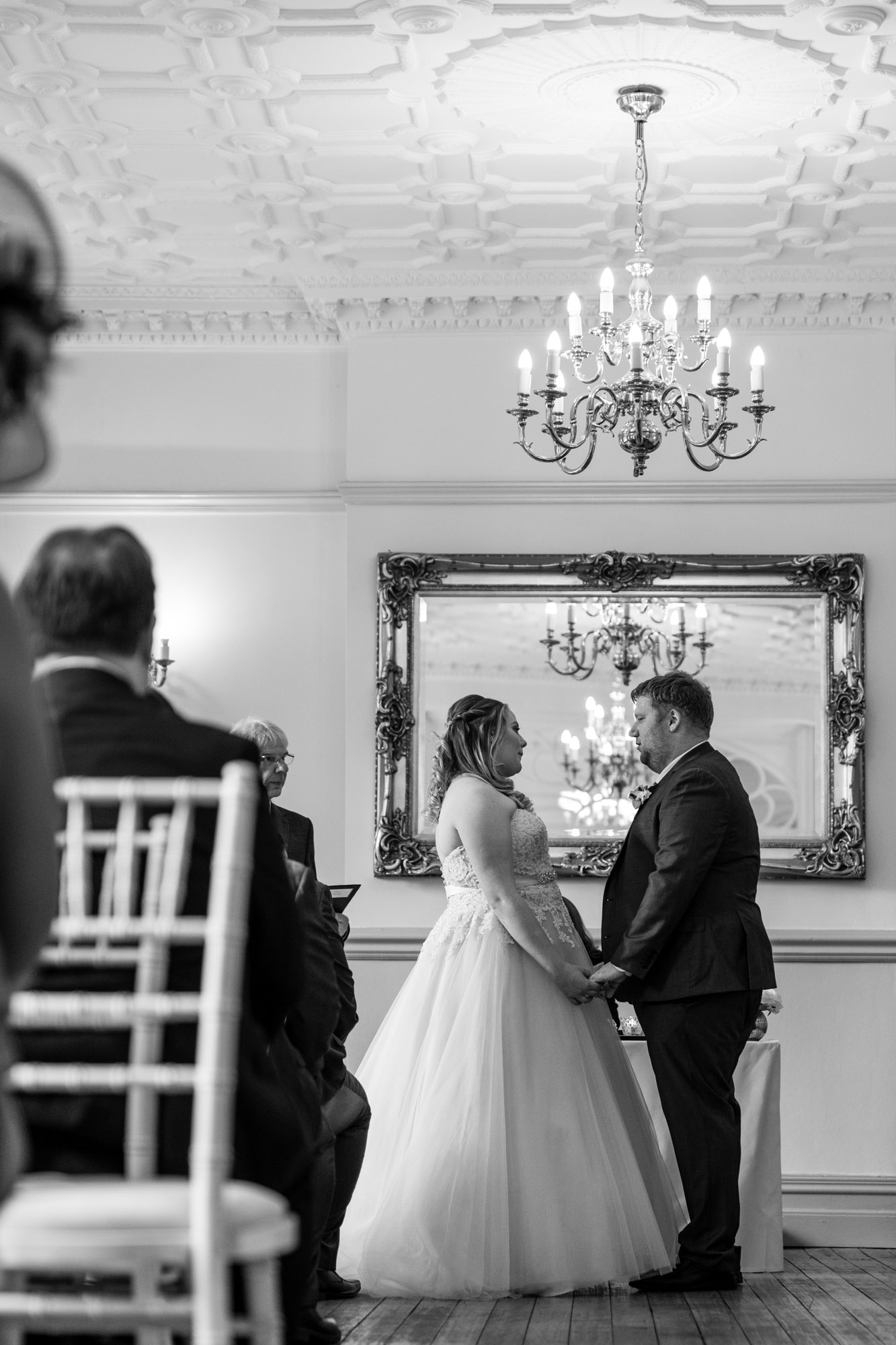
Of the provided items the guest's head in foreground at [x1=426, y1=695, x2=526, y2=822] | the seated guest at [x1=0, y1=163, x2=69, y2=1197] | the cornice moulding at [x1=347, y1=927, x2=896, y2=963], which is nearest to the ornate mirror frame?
the cornice moulding at [x1=347, y1=927, x2=896, y2=963]

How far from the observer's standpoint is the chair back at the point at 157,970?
1.52m

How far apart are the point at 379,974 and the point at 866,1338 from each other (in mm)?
2472

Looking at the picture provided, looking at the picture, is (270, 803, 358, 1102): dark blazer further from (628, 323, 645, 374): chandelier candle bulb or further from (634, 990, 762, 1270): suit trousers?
(628, 323, 645, 374): chandelier candle bulb

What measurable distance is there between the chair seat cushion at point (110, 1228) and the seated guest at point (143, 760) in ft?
1.06

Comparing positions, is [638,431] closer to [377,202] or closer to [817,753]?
[377,202]

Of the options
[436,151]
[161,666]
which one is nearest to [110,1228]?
[436,151]

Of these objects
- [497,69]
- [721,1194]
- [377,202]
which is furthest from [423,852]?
[497,69]

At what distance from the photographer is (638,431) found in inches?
183

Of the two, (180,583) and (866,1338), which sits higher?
(180,583)

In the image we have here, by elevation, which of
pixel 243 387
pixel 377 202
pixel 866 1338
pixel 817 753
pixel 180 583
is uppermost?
pixel 377 202

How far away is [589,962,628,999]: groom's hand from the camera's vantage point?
475 centimetres

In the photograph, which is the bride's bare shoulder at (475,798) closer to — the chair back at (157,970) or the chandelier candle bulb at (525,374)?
the chandelier candle bulb at (525,374)

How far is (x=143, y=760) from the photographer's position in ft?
6.33

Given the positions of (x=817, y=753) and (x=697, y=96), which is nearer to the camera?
(x=697, y=96)
